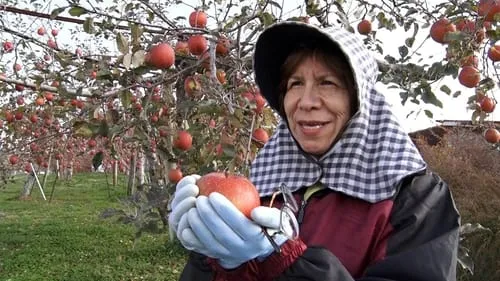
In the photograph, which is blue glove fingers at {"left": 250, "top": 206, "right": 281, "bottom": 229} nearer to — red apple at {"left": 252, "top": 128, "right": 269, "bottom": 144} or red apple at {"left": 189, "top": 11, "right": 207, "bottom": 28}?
red apple at {"left": 252, "top": 128, "right": 269, "bottom": 144}

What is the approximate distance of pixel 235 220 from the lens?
1.06 meters

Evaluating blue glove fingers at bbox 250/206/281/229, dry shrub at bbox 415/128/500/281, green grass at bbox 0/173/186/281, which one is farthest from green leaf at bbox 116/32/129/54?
dry shrub at bbox 415/128/500/281

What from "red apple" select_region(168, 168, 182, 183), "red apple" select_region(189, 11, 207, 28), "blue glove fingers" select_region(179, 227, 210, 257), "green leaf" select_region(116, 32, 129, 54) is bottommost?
"red apple" select_region(168, 168, 182, 183)

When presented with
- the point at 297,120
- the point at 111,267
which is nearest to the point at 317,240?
the point at 297,120

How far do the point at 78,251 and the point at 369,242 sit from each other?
698 centimetres

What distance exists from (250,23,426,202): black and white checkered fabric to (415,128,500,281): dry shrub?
12.2 feet

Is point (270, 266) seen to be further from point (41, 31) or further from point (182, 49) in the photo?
point (41, 31)

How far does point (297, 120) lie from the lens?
4.31 feet

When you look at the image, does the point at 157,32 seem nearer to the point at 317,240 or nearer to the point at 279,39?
the point at 279,39

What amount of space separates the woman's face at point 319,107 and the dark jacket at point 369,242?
11 centimetres

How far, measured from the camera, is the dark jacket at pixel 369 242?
1095 millimetres

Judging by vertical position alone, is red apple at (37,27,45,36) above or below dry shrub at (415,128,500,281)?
above

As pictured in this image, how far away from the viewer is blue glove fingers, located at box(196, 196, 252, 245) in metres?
1.05

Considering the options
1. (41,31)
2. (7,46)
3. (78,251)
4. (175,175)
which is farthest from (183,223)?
(78,251)
